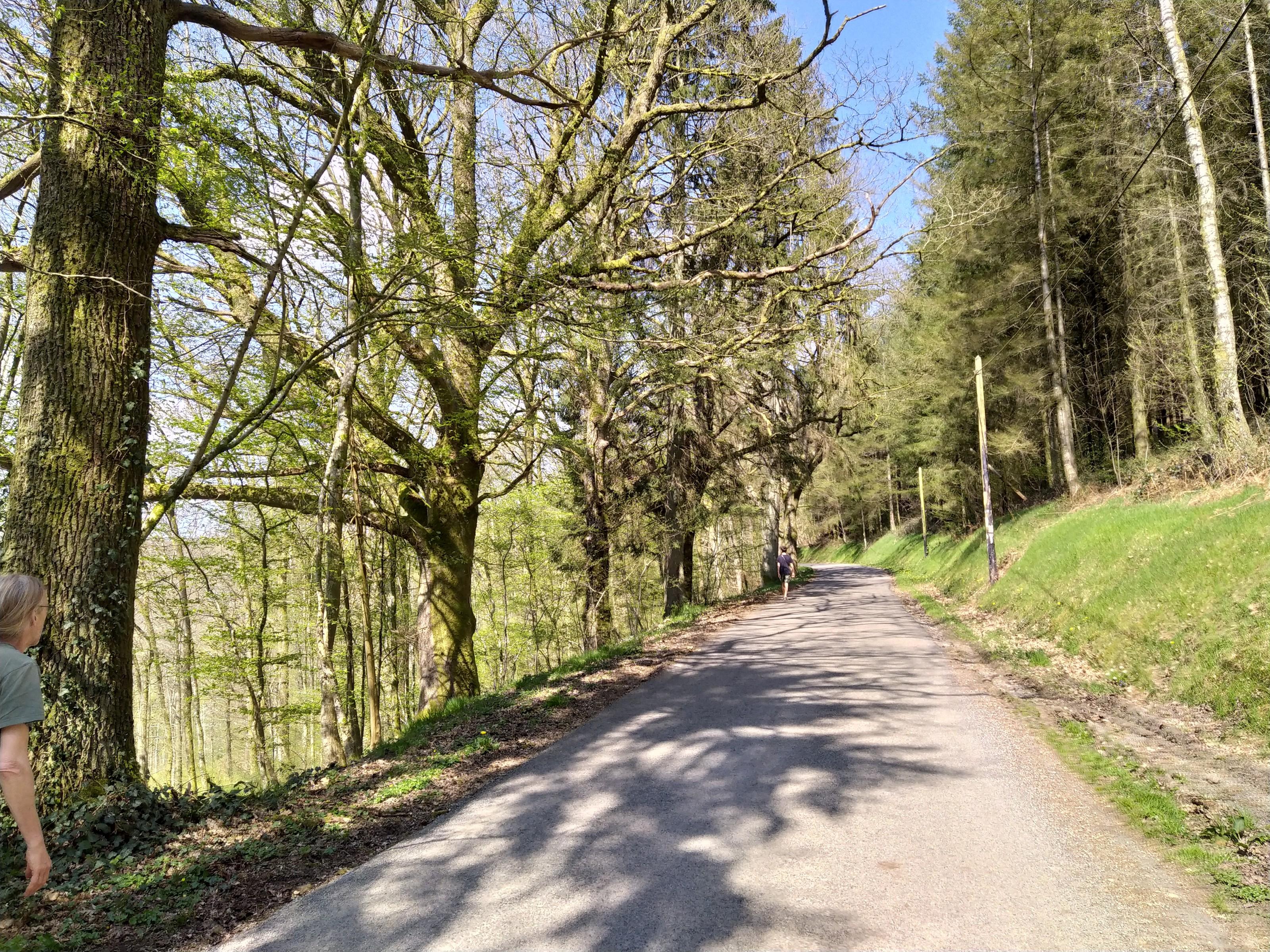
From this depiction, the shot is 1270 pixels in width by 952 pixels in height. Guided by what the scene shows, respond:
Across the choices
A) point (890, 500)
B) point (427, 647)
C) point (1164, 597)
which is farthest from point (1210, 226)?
point (890, 500)

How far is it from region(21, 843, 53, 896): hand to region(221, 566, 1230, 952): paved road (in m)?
1.06

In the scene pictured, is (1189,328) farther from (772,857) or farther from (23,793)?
(23,793)

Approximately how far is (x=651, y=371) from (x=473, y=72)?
7.51 meters

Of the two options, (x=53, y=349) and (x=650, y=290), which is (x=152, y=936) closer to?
(x=53, y=349)

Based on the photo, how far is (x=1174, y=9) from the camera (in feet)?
47.6

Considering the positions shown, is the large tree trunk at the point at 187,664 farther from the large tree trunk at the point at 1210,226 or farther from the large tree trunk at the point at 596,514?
the large tree trunk at the point at 1210,226

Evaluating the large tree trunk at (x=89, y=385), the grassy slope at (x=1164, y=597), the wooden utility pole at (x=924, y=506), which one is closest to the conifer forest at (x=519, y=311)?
the large tree trunk at (x=89, y=385)

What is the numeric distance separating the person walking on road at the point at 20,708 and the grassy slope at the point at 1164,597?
7917 millimetres

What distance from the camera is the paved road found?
3.14 metres

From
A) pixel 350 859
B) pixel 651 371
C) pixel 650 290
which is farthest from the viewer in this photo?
pixel 651 371

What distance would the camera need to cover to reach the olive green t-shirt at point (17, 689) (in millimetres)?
2465

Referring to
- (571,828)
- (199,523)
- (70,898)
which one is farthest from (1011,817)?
(199,523)

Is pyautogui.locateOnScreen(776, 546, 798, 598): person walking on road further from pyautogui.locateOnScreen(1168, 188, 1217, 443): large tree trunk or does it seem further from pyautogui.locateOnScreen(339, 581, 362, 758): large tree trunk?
pyautogui.locateOnScreen(339, 581, 362, 758): large tree trunk

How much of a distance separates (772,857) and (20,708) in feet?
11.7
